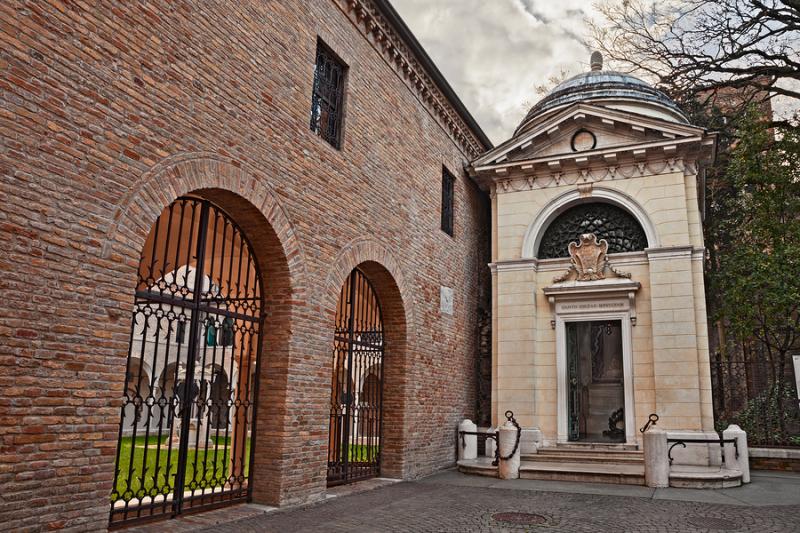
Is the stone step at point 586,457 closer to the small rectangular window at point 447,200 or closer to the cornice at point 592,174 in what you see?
the small rectangular window at point 447,200

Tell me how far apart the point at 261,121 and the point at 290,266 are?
183cm

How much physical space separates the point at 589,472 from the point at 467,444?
106 inches

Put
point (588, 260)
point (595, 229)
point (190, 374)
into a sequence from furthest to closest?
point (595, 229) → point (588, 260) → point (190, 374)

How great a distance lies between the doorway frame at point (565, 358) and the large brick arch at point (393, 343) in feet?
13.3

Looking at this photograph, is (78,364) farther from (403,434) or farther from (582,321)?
(582,321)

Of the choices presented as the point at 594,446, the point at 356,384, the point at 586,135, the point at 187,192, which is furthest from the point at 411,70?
the point at 594,446

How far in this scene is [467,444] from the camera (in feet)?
41.3

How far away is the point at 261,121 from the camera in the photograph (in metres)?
7.34

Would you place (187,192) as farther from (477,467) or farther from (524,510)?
(477,467)

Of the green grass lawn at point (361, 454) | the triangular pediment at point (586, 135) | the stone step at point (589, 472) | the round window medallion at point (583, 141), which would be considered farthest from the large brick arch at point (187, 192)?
the round window medallion at point (583, 141)

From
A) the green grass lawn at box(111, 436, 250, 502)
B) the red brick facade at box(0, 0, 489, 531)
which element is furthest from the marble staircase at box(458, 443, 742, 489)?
the green grass lawn at box(111, 436, 250, 502)

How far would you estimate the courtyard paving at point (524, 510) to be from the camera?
6.73 meters

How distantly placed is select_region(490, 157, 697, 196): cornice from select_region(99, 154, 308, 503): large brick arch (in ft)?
26.5

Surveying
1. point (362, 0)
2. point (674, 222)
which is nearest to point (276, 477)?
point (362, 0)
